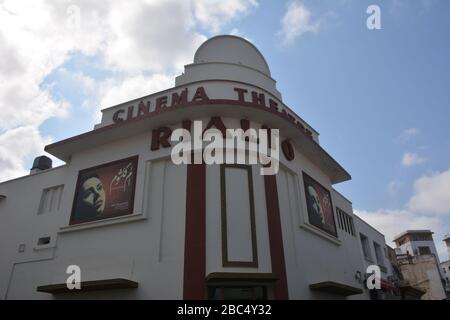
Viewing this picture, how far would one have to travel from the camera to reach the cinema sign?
1256 cm

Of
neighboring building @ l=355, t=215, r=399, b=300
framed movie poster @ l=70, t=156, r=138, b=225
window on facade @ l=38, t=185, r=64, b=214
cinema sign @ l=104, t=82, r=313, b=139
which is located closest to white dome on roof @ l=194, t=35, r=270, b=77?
cinema sign @ l=104, t=82, r=313, b=139

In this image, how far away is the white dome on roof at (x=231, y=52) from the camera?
1697 cm

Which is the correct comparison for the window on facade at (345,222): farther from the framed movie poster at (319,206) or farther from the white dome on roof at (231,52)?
the white dome on roof at (231,52)

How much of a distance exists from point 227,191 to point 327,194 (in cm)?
738

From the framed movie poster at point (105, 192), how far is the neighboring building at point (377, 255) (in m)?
13.8

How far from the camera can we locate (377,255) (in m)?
23.8

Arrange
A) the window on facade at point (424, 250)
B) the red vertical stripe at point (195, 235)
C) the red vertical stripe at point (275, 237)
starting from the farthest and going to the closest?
the window on facade at point (424, 250)
the red vertical stripe at point (275, 237)
the red vertical stripe at point (195, 235)

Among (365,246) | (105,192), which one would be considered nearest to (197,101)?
(105,192)

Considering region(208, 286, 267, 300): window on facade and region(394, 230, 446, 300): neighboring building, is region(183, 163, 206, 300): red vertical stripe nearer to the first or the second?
region(208, 286, 267, 300): window on facade

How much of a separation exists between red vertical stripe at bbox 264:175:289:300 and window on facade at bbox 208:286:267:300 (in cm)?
56

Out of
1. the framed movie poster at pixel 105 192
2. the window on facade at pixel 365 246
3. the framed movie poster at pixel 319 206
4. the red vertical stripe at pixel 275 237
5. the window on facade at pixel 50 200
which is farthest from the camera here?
the window on facade at pixel 365 246

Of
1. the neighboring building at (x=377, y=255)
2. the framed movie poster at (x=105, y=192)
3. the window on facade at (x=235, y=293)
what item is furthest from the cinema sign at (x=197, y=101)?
the neighboring building at (x=377, y=255)

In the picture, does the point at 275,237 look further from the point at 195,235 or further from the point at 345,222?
the point at 345,222
